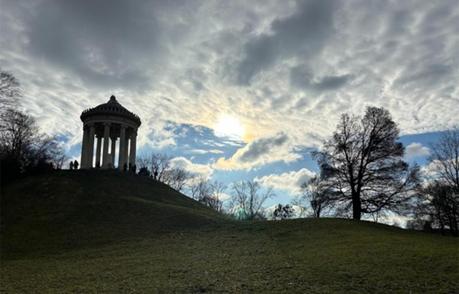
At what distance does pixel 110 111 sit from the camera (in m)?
50.4

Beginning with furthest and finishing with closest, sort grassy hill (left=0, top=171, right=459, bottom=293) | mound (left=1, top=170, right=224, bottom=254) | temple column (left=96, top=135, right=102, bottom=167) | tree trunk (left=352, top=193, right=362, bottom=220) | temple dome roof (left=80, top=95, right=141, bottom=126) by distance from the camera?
temple column (left=96, top=135, right=102, bottom=167) < temple dome roof (left=80, top=95, right=141, bottom=126) < tree trunk (left=352, top=193, right=362, bottom=220) < mound (left=1, top=170, right=224, bottom=254) < grassy hill (left=0, top=171, right=459, bottom=293)

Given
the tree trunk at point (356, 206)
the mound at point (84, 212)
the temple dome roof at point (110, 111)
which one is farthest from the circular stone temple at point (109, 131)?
the tree trunk at point (356, 206)

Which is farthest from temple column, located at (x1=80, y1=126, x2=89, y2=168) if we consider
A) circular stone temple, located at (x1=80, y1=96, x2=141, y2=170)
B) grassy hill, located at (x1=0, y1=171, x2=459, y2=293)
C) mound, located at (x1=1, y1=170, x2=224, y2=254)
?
grassy hill, located at (x1=0, y1=171, x2=459, y2=293)

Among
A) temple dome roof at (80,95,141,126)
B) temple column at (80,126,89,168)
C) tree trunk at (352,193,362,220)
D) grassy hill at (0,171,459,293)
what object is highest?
temple dome roof at (80,95,141,126)

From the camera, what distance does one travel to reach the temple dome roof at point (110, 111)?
50.3 metres

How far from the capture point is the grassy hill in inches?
532

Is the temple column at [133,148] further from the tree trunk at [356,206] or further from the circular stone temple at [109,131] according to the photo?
the tree trunk at [356,206]

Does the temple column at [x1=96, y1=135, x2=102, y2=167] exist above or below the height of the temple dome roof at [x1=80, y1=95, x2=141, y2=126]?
below

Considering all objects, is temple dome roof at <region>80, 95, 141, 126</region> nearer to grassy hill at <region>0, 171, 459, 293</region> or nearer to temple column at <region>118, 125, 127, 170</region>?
temple column at <region>118, 125, 127, 170</region>

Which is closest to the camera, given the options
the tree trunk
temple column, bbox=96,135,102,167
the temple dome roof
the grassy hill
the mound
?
the grassy hill

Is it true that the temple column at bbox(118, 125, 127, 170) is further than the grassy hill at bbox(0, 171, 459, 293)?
Yes

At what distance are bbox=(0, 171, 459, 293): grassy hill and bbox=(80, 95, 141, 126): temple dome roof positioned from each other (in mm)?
12988

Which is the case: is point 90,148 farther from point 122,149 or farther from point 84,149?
point 122,149

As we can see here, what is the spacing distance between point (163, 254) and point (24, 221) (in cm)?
1498
